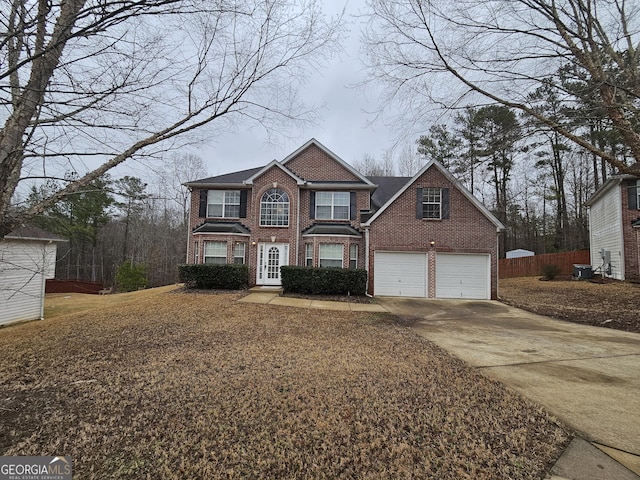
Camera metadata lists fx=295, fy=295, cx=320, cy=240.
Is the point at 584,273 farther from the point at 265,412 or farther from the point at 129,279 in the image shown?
the point at 129,279

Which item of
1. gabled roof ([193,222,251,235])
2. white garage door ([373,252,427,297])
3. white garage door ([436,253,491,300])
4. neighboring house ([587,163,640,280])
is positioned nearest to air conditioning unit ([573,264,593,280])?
neighboring house ([587,163,640,280])

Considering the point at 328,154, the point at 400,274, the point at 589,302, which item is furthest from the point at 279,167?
the point at 589,302

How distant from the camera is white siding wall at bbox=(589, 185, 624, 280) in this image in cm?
1549

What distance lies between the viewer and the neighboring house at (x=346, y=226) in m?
12.9

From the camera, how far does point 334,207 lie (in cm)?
1520

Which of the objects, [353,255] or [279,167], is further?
[279,167]

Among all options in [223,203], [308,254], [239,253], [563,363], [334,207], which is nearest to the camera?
[563,363]

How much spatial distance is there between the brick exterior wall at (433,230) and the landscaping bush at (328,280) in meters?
0.95

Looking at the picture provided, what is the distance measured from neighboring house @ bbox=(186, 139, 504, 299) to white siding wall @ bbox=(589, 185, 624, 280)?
8.52 m

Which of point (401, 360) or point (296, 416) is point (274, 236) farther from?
point (296, 416)

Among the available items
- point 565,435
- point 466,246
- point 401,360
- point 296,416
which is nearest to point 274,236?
point 466,246

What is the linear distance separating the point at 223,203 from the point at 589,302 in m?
16.7

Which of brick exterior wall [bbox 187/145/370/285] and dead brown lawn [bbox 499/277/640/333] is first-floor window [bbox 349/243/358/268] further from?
dead brown lawn [bbox 499/277/640/333]

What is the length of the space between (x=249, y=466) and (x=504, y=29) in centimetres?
842
